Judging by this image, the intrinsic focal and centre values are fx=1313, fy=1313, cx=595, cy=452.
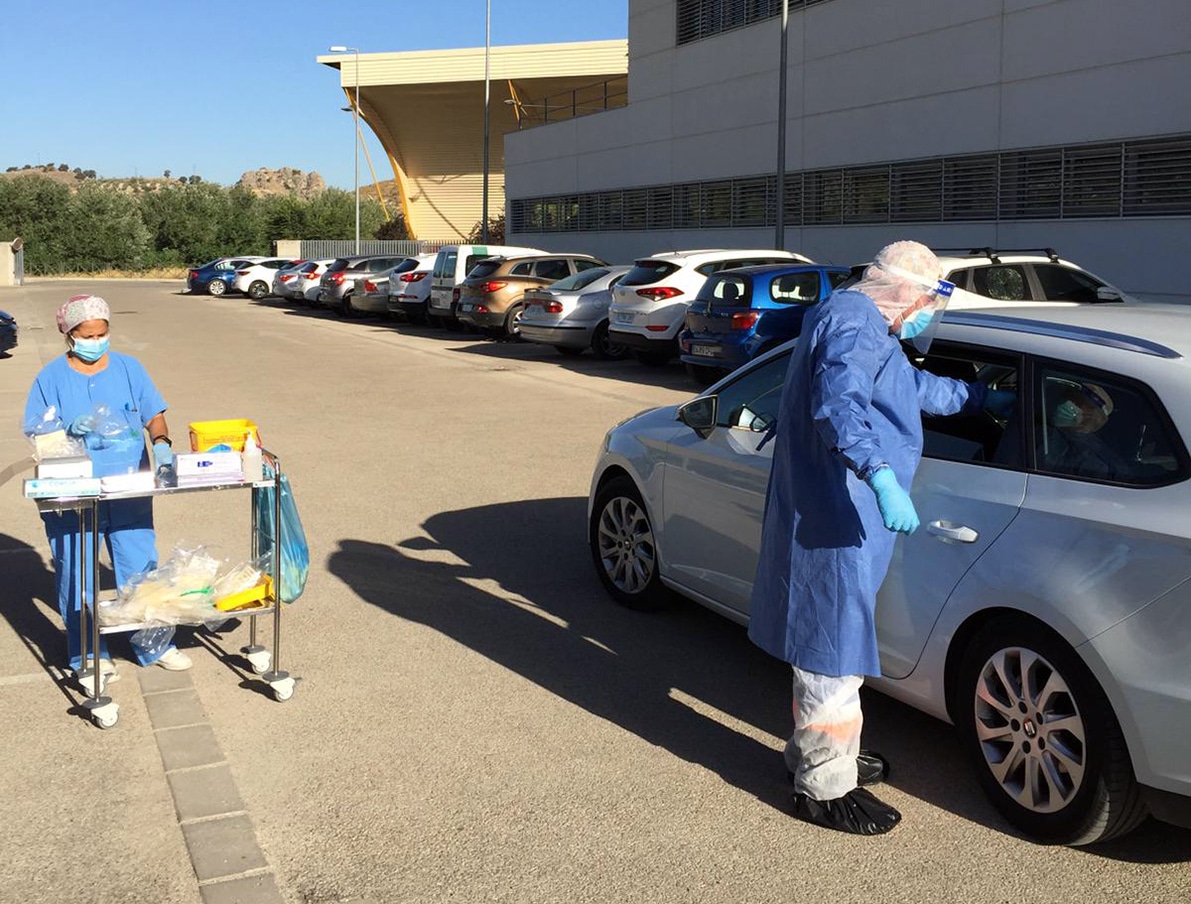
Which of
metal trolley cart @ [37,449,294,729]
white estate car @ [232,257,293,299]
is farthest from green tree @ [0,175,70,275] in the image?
metal trolley cart @ [37,449,294,729]

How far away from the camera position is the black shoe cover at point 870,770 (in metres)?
4.49

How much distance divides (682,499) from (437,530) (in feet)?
9.76

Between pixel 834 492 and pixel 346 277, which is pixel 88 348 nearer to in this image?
pixel 834 492

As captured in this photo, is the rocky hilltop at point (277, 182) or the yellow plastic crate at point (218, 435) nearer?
the yellow plastic crate at point (218, 435)

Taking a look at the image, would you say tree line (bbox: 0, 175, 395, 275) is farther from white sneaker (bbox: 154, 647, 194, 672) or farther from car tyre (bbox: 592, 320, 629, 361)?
white sneaker (bbox: 154, 647, 194, 672)

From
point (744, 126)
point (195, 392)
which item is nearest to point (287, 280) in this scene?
point (744, 126)

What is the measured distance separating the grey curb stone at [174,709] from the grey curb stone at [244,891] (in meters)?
1.40

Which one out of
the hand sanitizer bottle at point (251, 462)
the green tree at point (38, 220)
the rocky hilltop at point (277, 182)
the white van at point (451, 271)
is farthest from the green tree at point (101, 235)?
the rocky hilltop at point (277, 182)

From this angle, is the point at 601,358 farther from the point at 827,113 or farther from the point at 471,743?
the point at 471,743

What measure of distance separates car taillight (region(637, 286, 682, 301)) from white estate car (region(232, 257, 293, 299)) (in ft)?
102

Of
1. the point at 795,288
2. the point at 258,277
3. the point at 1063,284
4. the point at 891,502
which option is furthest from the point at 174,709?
the point at 258,277

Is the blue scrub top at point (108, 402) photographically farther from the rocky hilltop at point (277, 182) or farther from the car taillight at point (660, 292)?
the rocky hilltop at point (277, 182)

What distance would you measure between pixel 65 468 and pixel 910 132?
20.1 meters

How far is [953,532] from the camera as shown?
14.0 feet
